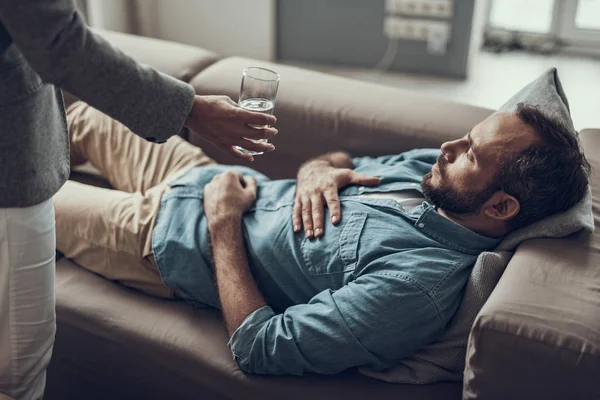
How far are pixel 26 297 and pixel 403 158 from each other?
3.07 feet

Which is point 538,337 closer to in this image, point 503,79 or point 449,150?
point 449,150

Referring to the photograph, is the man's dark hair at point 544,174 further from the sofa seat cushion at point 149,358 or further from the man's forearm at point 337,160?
the man's forearm at point 337,160

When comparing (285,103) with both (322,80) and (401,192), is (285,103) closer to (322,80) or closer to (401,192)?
(322,80)

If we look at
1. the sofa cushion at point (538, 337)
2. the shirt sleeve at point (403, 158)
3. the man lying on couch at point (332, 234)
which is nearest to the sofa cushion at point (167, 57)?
the man lying on couch at point (332, 234)

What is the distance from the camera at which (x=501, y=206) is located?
4.97 ft

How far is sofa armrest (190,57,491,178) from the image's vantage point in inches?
76.6

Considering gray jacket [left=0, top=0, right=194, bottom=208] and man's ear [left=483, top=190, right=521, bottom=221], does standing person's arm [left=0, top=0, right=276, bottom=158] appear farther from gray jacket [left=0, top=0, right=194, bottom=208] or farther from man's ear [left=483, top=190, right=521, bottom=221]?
man's ear [left=483, top=190, right=521, bottom=221]

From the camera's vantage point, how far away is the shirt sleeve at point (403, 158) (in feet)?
5.95

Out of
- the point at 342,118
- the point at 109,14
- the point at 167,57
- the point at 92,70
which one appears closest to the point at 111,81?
the point at 92,70

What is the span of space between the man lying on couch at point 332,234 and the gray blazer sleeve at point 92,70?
0.47 metres

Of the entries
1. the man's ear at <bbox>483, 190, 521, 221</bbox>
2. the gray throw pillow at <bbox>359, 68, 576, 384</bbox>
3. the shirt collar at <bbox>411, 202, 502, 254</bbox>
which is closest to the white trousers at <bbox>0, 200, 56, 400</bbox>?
the gray throw pillow at <bbox>359, 68, 576, 384</bbox>

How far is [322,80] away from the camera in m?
2.14

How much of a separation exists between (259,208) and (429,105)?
552mm

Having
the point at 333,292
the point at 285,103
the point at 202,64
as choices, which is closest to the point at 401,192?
the point at 333,292
